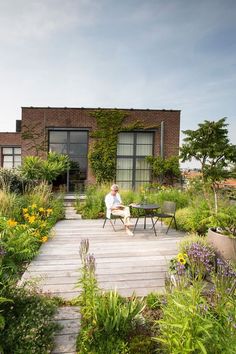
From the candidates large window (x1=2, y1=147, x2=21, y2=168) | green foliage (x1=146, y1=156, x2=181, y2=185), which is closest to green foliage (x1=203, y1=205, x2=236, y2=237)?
green foliage (x1=146, y1=156, x2=181, y2=185)

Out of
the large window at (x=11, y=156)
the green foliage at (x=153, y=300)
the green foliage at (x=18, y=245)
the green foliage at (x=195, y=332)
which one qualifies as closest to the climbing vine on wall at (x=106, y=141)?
the green foliage at (x=18, y=245)

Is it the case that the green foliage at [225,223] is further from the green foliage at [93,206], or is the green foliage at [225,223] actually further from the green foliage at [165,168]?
the green foliage at [165,168]

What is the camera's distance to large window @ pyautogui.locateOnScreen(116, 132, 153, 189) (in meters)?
12.0

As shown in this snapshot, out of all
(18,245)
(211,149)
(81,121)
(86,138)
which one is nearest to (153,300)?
(18,245)

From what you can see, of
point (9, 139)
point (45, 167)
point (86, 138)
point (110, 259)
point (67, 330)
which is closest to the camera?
point (67, 330)

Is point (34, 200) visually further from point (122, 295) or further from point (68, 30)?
point (68, 30)

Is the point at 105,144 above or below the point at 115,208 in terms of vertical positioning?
above

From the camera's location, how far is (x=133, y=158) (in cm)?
1206

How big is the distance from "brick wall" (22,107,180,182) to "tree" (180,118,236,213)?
5.65 feet

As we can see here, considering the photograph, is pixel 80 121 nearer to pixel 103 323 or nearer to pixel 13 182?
pixel 13 182

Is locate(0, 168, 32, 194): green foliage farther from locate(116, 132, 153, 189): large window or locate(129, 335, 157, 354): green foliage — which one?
locate(129, 335, 157, 354): green foliage

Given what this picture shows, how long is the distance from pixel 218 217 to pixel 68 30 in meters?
6.38

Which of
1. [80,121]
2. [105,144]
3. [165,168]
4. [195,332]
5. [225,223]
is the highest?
[80,121]

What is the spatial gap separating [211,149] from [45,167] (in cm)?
929
